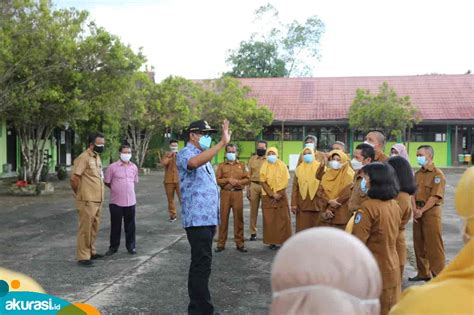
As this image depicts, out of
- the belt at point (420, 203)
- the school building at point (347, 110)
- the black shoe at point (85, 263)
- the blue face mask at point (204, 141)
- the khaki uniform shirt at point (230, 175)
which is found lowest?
the black shoe at point (85, 263)

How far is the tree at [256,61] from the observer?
40.3 metres

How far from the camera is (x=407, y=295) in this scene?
5.24 ft

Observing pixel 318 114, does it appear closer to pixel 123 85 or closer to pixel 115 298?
pixel 123 85

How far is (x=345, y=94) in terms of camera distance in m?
28.5

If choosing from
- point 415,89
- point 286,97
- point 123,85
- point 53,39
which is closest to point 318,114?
point 286,97

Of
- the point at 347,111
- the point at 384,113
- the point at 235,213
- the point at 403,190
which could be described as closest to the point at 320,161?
the point at 235,213

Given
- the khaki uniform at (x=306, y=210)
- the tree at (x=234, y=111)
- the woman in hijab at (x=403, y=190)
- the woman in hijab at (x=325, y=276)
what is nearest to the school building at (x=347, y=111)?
the tree at (x=234, y=111)

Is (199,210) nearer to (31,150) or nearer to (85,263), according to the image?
(85,263)

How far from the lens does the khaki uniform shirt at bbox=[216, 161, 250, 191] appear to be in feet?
24.0

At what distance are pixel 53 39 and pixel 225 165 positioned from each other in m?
7.04

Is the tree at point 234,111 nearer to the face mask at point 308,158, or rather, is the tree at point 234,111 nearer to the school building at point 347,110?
the school building at point 347,110

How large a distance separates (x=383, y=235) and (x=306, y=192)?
3501 mm

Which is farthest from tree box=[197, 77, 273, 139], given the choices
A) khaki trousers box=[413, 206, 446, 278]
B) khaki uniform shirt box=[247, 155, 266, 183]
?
khaki trousers box=[413, 206, 446, 278]

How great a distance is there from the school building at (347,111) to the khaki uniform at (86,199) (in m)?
19.9
